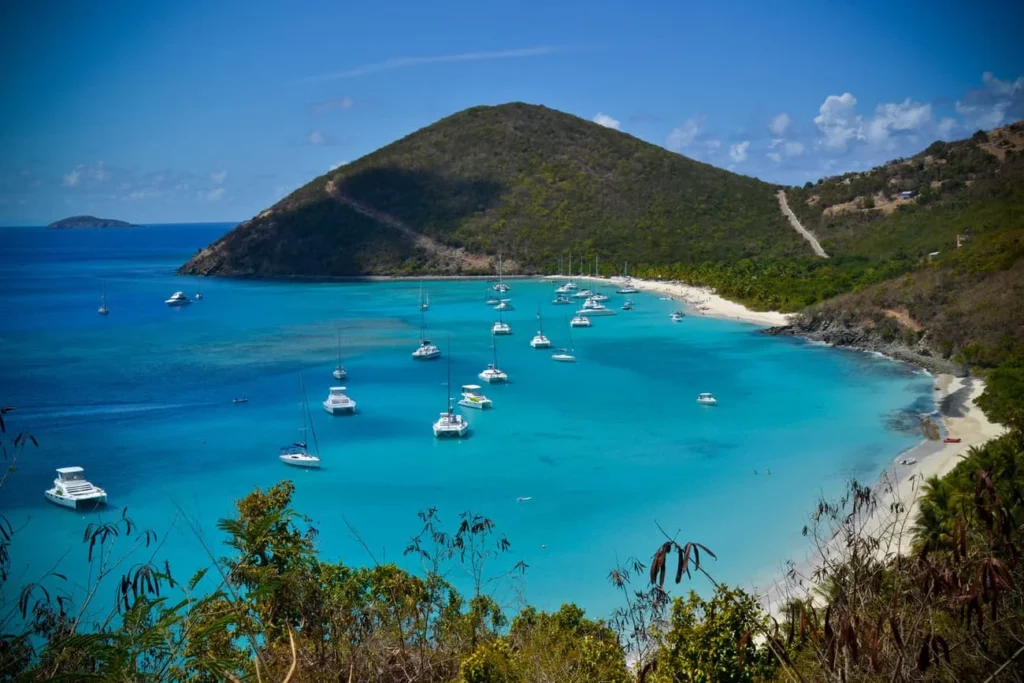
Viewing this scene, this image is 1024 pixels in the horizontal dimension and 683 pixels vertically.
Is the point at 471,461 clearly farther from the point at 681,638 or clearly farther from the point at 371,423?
the point at 681,638

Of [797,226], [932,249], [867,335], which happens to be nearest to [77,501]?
[867,335]

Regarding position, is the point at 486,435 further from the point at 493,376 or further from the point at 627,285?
the point at 627,285

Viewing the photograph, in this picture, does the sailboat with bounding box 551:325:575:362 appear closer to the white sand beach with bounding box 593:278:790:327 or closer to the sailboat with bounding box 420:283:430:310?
the white sand beach with bounding box 593:278:790:327

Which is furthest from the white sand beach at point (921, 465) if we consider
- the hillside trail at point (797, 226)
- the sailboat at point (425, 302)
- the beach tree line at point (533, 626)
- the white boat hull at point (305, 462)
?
the hillside trail at point (797, 226)

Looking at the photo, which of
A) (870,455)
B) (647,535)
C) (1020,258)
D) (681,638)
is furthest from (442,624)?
(1020,258)

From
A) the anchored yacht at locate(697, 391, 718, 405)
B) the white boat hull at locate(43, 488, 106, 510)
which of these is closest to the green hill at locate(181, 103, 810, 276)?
the anchored yacht at locate(697, 391, 718, 405)

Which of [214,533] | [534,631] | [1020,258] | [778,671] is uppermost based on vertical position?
[1020,258]

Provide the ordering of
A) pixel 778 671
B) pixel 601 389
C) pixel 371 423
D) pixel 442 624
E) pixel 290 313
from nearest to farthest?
pixel 778 671, pixel 442 624, pixel 371 423, pixel 601 389, pixel 290 313
